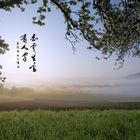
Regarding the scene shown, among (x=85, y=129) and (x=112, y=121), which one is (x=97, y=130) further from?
(x=112, y=121)

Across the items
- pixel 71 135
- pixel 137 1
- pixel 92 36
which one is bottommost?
pixel 71 135

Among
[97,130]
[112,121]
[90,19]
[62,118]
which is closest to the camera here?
[97,130]

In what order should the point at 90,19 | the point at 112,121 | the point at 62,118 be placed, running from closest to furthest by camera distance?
the point at 90,19 → the point at 112,121 → the point at 62,118

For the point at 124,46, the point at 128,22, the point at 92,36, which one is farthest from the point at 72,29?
the point at 124,46

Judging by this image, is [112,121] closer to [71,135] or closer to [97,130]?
[97,130]

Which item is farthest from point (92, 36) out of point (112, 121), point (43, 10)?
point (112, 121)

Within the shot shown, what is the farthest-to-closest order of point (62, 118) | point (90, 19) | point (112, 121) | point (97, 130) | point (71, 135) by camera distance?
point (62, 118) < point (112, 121) < point (90, 19) < point (97, 130) < point (71, 135)

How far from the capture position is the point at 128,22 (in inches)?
947

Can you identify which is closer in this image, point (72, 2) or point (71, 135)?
point (71, 135)

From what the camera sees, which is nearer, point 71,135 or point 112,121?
point 71,135

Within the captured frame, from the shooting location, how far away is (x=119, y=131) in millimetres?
21609

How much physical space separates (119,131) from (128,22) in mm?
6873

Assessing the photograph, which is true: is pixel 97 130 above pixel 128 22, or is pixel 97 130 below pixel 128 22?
below

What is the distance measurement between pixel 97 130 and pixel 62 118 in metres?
6.34
